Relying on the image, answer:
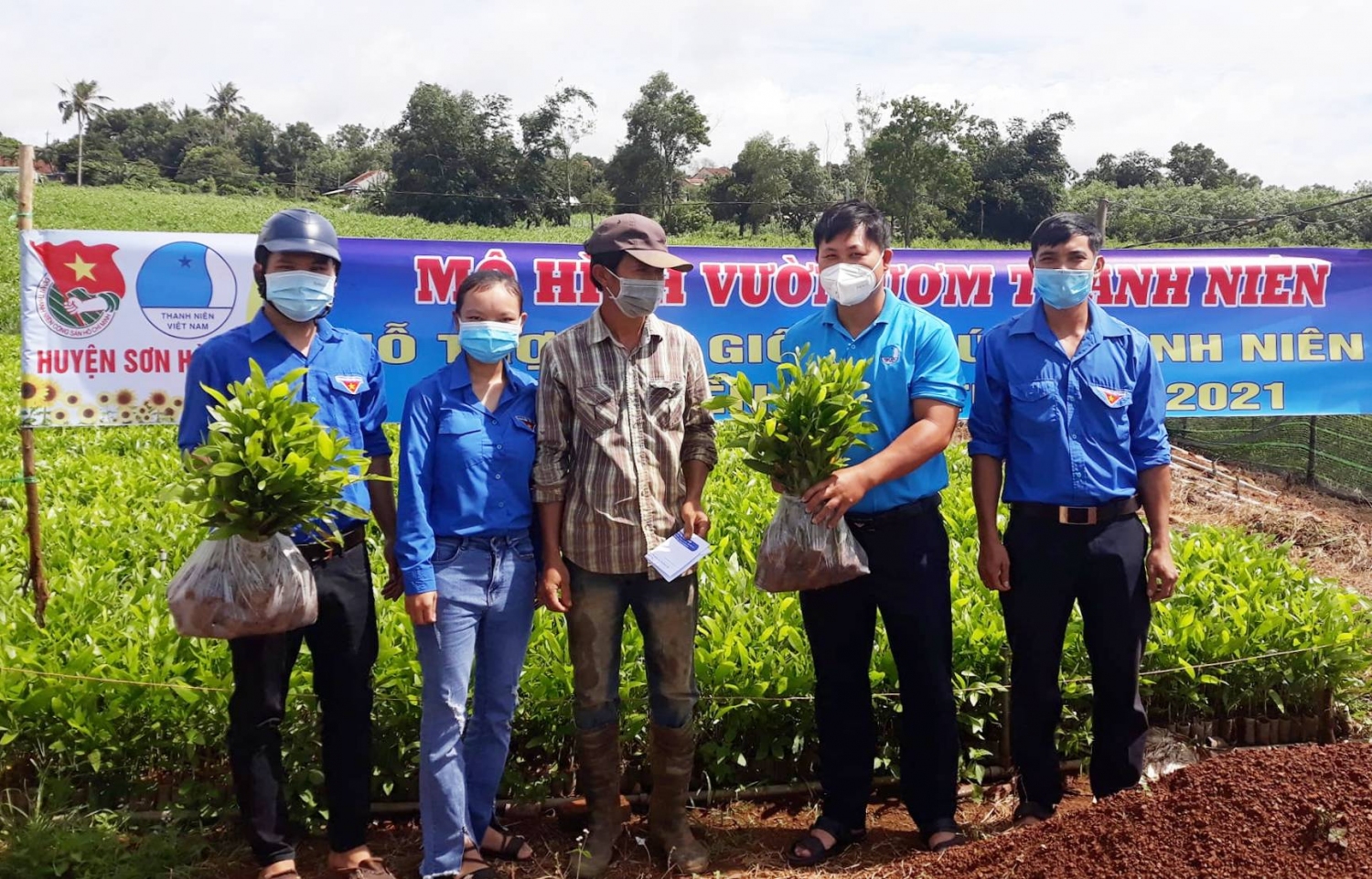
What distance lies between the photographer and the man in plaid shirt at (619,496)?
3.28 m

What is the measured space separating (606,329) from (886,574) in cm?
125

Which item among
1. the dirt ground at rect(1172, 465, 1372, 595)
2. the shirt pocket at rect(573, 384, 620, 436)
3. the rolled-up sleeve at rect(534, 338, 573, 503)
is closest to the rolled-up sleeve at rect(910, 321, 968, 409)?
the shirt pocket at rect(573, 384, 620, 436)

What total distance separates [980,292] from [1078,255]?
327 cm

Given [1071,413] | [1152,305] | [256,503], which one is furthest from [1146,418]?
[1152,305]

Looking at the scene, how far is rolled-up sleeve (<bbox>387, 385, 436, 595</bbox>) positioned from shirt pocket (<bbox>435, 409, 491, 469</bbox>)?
0.13 ft

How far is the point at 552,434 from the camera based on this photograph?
130 inches

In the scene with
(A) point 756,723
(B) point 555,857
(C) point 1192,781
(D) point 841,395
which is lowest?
(B) point 555,857

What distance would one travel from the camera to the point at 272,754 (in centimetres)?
323

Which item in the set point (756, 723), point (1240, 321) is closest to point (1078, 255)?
point (756, 723)

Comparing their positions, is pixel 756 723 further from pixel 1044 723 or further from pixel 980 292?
pixel 980 292

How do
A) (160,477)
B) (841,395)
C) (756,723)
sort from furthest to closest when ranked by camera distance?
(160,477)
(756,723)
(841,395)

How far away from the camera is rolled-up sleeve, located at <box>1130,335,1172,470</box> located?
3504 mm

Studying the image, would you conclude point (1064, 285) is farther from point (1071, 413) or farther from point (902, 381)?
point (902, 381)

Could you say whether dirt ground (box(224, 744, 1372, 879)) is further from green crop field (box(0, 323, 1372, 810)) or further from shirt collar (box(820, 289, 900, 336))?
shirt collar (box(820, 289, 900, 336))
